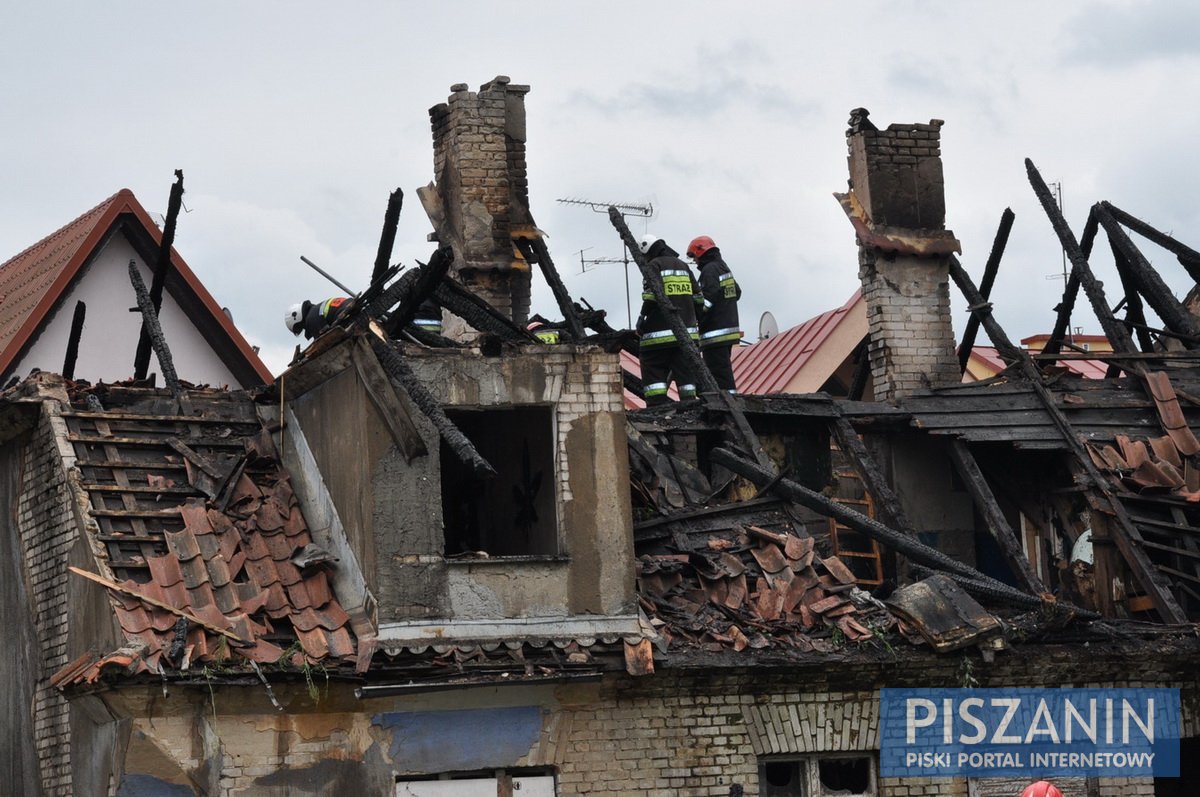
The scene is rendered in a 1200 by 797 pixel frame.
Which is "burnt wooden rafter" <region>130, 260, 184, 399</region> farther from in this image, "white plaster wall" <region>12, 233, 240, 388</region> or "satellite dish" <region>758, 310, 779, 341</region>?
"satellite dish" <region>758, 310, 779, 341</region>

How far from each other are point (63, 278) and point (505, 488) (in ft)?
25.2

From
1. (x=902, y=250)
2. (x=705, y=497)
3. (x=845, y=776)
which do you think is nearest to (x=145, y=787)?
(x=845, y=776)

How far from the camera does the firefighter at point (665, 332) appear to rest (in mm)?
21516

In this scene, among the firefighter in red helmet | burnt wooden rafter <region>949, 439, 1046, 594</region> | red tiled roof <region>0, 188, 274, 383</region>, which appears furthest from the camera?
red tiled roof <region>0, 188, 274, 383</region>

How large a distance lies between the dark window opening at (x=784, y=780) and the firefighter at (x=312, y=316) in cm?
660

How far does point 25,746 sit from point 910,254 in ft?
33.3

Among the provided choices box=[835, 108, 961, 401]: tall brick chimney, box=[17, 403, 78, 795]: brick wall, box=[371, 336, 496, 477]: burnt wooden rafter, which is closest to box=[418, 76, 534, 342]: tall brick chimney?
box=[835, 108, 961, 401]: tall brick chimney

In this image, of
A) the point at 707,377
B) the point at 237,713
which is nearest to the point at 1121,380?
the point at 707,377

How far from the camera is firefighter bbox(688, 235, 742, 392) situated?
73.0 ft

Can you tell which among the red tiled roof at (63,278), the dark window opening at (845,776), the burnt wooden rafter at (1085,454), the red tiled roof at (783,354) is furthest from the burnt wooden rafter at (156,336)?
the red tiled roof at (783,354)

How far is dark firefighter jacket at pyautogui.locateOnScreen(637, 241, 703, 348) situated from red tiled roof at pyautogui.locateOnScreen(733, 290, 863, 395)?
7957 mm

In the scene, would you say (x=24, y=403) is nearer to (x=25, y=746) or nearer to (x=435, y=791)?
(x=25, y=746)

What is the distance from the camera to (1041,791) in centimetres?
1641

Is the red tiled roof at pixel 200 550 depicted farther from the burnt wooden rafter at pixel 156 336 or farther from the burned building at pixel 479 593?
the burnt wooden rafter at pixel 156 336
